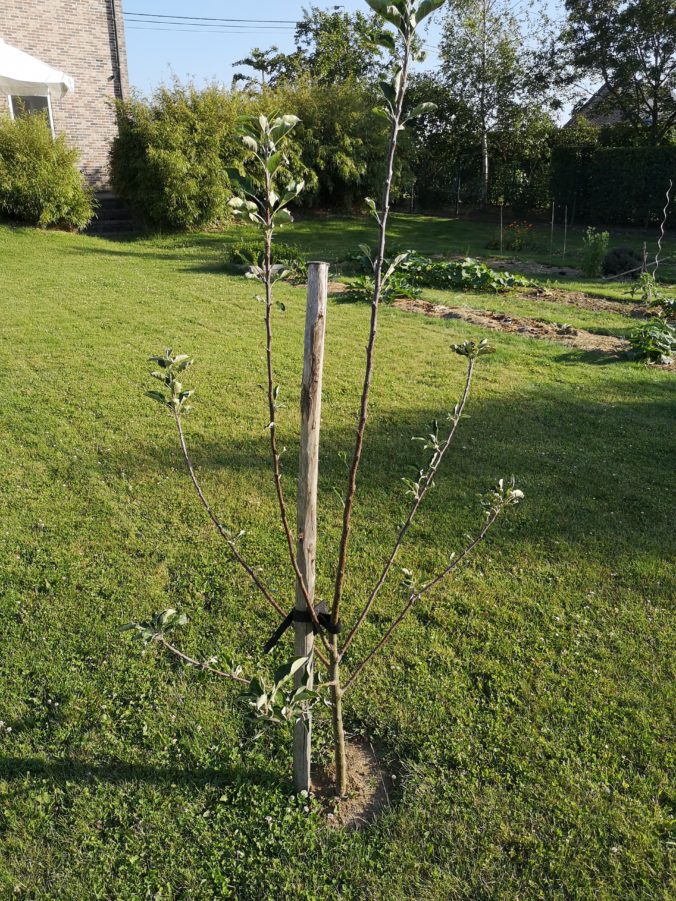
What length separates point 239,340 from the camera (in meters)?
6.96

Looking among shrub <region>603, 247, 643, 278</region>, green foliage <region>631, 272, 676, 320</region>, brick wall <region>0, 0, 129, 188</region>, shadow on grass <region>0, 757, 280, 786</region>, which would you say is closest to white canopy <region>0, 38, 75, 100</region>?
brick wall <region>0, 0, 129, 188</region>

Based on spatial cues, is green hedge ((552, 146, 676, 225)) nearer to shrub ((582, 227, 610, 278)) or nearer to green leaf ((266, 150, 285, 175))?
shrub ((582, 227, 610, 278))

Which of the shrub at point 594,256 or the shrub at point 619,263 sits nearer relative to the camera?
the shrub at point 594,256

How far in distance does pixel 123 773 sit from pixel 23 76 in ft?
40.1

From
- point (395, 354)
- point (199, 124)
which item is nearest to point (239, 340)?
point (395, 354)

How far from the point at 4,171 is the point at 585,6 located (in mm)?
16757

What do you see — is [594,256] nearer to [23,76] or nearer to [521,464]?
[521,464]

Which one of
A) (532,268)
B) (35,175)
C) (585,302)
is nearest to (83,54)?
(35,175)

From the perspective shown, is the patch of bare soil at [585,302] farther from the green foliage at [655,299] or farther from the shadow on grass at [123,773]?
the shadow on grass at [123,773]

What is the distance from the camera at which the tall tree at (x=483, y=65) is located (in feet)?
66.7

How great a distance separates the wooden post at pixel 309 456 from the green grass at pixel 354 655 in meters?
Result: 0.25

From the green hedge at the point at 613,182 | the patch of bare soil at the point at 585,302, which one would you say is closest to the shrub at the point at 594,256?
the patch of bare soil at the point at 585,302

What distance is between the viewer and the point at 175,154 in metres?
13.0

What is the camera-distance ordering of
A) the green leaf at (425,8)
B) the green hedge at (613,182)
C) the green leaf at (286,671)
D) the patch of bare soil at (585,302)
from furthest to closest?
1. the green hedge at (613,182)
2. the patch of bare soil at (585,302)
3. the green leaf at (286,671)
4. the green leaf at (425,8)
